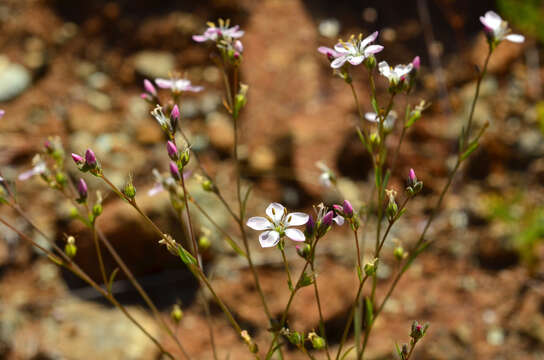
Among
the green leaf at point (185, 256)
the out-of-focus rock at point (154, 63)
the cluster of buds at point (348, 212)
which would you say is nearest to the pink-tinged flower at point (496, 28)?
the cluster of buds at point (348, 212)

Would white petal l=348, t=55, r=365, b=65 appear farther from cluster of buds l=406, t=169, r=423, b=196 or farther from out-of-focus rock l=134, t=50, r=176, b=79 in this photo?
out-of-focus rock l=134, t=50, r=176, b=79

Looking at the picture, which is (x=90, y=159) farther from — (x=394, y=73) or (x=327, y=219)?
(x=394, y=73)

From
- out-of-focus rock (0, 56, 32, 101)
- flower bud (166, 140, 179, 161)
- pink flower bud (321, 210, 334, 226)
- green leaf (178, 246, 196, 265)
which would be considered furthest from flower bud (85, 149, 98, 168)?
out-of-focus rock (0, 56, 32, 101)

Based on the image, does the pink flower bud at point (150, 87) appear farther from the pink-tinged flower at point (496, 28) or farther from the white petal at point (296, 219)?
the pink-tinged flower at point (496, 28)

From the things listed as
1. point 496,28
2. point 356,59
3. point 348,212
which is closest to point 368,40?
point 356,59

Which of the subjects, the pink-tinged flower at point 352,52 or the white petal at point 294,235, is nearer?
the white petal at point 294,235

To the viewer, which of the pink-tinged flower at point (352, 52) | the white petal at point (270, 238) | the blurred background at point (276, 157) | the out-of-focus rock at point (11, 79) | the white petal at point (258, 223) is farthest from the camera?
the out-of-focus rock at point (11, 79)
